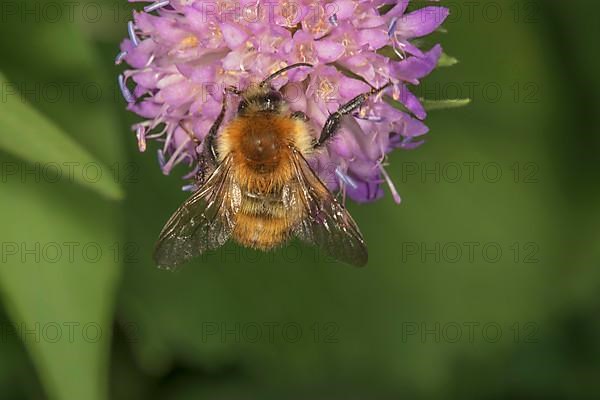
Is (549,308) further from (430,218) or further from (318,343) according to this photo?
(318,343)

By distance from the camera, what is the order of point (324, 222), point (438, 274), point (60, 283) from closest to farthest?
point (324, 222) < point (60, 283) < point (438, 274)

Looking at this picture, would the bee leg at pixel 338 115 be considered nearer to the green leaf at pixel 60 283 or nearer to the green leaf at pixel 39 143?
the green leaf at pixel 39 143

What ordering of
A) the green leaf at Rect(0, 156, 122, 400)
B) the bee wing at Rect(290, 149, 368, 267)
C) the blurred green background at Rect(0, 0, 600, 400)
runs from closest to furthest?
1. the bee wing at Rect(290, 149, 368, 267)
2. the green leaf at Rect(0, 156, 122, 400)
3. the blurred green background at Rect(0, 0, 600, 400)

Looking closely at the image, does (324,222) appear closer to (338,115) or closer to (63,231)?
(338,115)

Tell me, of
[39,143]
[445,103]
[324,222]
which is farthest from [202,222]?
[445,103]

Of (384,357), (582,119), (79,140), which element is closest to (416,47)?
(79,140)

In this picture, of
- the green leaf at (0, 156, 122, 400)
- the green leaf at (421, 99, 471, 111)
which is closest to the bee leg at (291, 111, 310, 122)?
the green leaf at (421, 99, 471, 111)

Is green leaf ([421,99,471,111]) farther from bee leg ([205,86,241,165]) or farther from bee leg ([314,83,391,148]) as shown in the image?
bee leg ([205,86,241,165])
